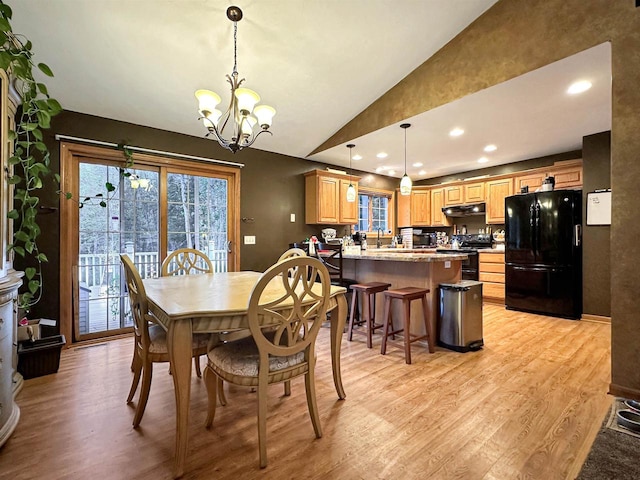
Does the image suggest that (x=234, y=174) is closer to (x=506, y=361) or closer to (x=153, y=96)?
(x=153, y=96)

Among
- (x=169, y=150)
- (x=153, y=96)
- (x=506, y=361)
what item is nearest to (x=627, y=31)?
(x=506, y=361)

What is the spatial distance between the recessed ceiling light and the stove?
2.76 metres

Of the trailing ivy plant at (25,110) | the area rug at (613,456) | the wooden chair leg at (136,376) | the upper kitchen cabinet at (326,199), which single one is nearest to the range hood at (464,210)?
the upper kitchen cabinet at (326,199)

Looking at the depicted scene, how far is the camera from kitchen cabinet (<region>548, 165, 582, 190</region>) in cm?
455

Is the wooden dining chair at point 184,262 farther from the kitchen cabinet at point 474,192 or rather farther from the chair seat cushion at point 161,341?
the kitchen cabinet at point 474,192

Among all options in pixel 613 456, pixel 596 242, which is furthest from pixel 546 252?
pixel 613 456

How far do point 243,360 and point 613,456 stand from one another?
4.96 feet

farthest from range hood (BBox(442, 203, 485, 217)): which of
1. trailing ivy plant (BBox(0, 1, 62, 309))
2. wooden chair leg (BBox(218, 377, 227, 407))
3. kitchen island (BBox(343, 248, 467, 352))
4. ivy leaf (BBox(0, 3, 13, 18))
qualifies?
ivy leaf (BBox(0, 3, 13, 18))

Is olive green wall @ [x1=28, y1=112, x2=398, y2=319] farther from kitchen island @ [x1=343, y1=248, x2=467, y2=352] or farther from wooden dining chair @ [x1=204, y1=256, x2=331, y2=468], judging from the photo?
wooden dining chair @ [x1=204, y1=256, x2=331, y2=468]

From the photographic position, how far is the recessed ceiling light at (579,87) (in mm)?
2795

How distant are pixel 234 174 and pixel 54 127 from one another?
1.94 m

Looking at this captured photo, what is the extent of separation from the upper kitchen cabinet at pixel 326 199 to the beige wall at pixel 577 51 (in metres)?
1.93

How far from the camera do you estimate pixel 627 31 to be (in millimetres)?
2121

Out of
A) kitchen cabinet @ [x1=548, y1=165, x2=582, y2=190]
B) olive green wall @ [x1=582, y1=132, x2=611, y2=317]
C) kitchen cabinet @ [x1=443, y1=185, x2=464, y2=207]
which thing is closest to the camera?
olive green wall @ [x1=582, y1=132, x2=611, y2=317]
